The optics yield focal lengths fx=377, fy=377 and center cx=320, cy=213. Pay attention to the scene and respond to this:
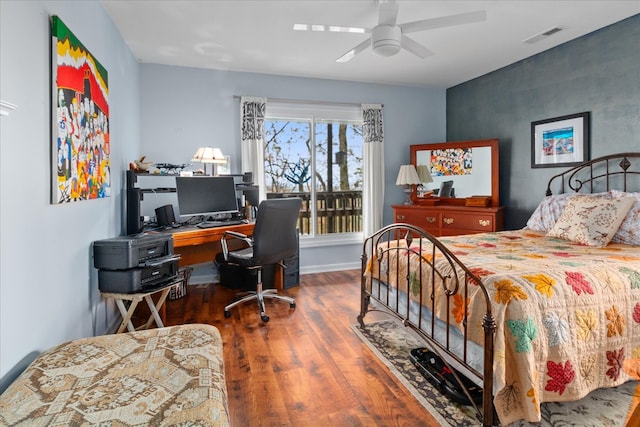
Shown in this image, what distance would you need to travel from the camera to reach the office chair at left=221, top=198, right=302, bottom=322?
316 centimetres

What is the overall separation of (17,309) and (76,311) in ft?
2.37

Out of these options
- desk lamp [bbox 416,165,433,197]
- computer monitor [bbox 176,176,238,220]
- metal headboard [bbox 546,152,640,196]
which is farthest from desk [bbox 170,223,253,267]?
metal headboard [bbox 546,152,640,196]

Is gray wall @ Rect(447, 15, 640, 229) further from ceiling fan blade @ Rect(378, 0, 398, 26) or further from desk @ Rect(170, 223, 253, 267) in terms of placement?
desk @ Rect(170, 223, 253, 267)

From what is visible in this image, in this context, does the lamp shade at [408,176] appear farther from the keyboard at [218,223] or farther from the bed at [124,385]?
the bed at [124,385]

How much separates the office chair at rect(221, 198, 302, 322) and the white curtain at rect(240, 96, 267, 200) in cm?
119

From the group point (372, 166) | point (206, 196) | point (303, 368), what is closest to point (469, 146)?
point (372, 166)

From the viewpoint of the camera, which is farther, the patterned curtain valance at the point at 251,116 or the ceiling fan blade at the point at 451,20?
the patterned curtain valance at the point at 251,116

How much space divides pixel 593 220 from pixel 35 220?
337cm

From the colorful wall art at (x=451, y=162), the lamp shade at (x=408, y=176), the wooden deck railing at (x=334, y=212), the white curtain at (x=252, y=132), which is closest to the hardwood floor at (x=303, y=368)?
the wooden deck railing at (x=334, y=212)

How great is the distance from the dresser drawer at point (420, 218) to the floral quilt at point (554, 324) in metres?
A: 2.39

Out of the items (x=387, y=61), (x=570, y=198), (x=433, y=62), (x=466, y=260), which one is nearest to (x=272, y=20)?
(x=387, y=61)

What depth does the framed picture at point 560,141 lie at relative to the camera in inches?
138

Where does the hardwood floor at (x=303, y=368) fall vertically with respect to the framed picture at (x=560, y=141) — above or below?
below

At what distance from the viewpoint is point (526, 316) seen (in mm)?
1599
